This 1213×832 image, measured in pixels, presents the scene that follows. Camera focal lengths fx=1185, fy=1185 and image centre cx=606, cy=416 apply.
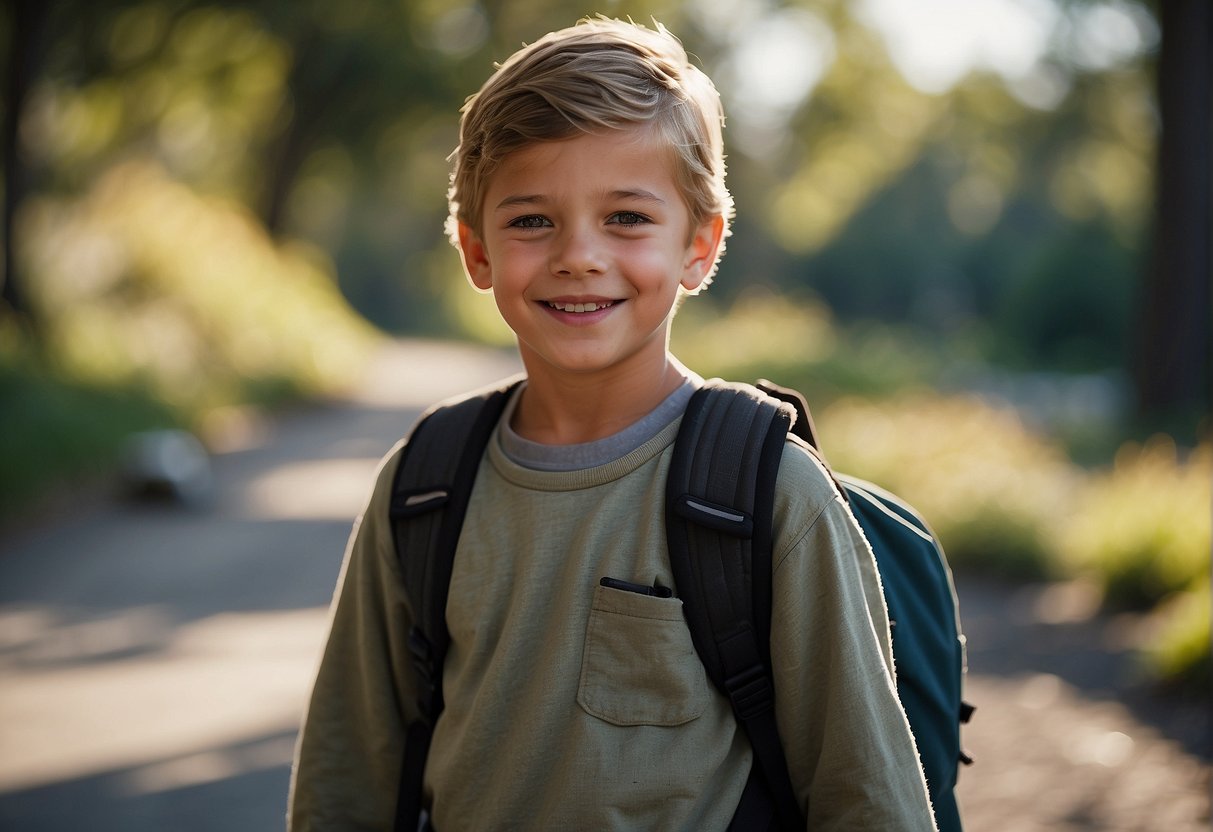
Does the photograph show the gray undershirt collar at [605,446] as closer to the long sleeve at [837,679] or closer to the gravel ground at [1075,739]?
the long sleeve at [837,679]

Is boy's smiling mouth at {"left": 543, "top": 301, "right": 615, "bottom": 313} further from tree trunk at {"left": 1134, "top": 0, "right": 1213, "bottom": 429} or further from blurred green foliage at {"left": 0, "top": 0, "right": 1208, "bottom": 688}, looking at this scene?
tree trunk at {"left": 1134, "top": 0, "right": 1213, "bottom": 429}

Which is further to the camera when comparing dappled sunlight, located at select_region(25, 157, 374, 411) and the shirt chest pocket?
dappled sunlight, located at select_region(25, 157, 374, 411)

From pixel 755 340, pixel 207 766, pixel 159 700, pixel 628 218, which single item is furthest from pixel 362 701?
pixel 755 340

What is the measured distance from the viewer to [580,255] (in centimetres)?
177

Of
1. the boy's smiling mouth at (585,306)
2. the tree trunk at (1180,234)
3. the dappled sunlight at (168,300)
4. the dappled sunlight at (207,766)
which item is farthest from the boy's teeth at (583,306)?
the tree trunk at (1180,234)

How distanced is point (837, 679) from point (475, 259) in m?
0.93

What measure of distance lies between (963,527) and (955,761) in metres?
7.27

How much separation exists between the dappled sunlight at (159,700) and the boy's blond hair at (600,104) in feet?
12.5

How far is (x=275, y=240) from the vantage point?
28.3 meters

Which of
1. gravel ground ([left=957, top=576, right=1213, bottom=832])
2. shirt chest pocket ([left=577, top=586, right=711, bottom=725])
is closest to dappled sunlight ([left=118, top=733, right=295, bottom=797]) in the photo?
gravel ground ([left=957, top=576, right=1213, bottom=832])

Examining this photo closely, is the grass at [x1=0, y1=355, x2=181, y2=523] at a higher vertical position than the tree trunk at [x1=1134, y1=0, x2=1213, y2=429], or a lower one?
lower

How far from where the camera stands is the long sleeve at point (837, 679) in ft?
5.32

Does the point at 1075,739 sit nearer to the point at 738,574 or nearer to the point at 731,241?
the point at 738,574

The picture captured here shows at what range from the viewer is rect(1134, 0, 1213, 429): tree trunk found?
14.0 meters
